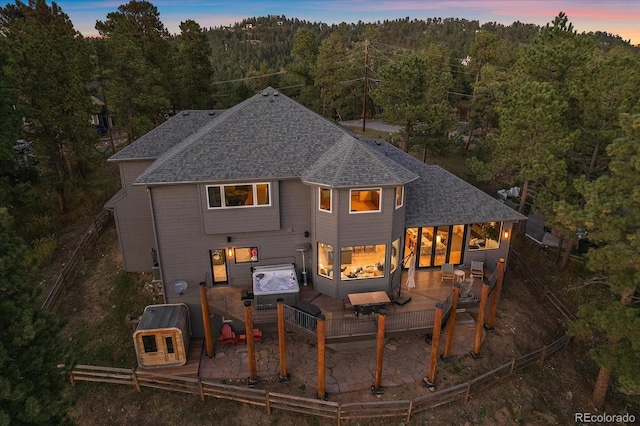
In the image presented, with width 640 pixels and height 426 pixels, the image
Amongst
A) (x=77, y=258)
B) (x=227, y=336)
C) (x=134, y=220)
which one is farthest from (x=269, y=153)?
(x=77, y=258)

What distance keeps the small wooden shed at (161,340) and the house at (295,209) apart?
156cm

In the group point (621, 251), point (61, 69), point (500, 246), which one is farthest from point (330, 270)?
point (61, 69)

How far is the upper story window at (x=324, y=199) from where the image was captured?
15999 mm

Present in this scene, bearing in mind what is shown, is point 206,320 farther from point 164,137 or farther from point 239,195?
point 164,137

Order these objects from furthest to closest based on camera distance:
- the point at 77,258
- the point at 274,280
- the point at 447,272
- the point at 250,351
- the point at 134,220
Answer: the point at 77,258 < the point at 134,220 < the point at 447,272 < the point at 274,280 < the point at 250,351

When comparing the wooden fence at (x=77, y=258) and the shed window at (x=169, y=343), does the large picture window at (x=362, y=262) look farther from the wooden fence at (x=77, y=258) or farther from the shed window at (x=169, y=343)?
the wooden fence at (x=77, y=258)

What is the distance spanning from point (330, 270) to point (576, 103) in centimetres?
1823

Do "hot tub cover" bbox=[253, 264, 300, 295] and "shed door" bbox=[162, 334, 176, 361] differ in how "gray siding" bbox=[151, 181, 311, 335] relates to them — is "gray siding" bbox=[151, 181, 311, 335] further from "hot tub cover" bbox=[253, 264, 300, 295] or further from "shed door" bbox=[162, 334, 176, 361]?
"shed door" bbox=[162, 334, 176, 361]

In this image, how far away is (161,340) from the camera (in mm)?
15633

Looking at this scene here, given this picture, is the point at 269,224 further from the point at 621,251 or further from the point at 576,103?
the point at 576,103

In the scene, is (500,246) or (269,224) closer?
(269,224)

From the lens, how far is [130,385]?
15.6 meters

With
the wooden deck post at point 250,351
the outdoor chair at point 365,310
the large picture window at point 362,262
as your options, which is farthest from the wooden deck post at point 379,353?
the wooden deck post at point 250,351

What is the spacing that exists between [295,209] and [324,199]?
162 centimetres
